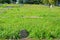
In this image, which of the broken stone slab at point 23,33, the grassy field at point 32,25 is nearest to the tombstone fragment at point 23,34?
the broken stone slab at point 23,33

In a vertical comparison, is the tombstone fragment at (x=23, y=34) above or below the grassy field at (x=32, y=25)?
above

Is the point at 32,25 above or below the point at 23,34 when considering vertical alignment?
below

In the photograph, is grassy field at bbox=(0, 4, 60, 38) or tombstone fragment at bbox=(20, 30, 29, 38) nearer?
tombstone fragment at bbox=(20, 30, 29, 38)

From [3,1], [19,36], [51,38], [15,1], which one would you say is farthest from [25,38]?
[15,1]

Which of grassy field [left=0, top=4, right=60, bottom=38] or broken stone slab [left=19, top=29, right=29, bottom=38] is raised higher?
broken stone slab [left=19, top=29, right=29, bottom=38]

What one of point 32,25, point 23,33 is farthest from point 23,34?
point 32,25

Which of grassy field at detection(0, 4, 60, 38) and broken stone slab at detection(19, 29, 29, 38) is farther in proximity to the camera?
grassy field at detection(0, 4, 60, 38)

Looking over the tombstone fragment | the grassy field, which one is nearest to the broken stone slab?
the tombstone fragment

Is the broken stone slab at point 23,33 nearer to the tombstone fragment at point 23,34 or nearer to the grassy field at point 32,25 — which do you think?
the tombstone fragment at point 23,34

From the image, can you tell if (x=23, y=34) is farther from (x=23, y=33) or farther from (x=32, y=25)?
(x=32, y=25)

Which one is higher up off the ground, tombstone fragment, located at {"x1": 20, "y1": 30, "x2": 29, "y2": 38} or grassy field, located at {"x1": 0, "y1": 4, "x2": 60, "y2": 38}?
tombstone fragment, located at {"x1": 20, "y1": 30, "x2": 29, "y2": 38}

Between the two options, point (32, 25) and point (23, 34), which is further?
point (32, 25)

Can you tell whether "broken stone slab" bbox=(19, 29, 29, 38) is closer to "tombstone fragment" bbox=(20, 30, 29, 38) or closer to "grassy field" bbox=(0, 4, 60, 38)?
"tombstone fragment" bbox=(20, 30, 29, 38)

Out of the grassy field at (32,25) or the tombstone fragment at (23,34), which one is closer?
the tombstone fragment at (23,34)
